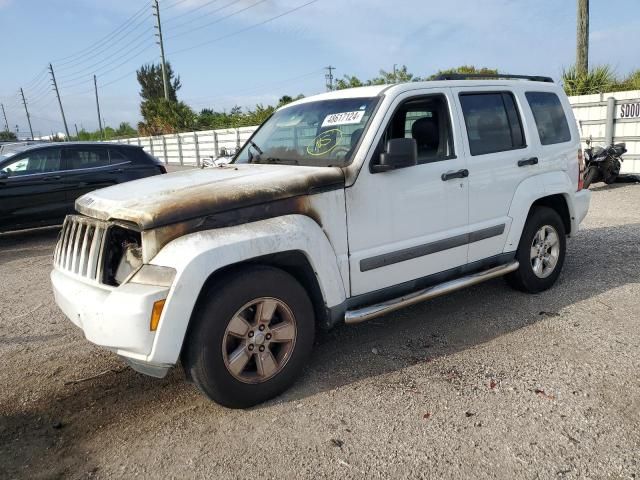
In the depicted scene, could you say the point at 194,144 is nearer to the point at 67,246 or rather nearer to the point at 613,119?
the point at 613,119

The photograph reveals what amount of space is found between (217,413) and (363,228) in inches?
60.0

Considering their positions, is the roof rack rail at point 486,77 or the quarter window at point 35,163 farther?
the quarter window at point 35,163

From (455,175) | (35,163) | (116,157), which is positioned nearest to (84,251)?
(455,175)

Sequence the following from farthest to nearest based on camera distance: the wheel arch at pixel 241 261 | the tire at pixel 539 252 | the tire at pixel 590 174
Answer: the tire at pixel 590 174 → the tire at pixel 539 252 → the wheel arch at pixel 241 261

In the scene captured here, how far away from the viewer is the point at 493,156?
424cm

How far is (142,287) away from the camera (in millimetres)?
2699

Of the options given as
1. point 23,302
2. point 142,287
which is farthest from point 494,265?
point 23,302

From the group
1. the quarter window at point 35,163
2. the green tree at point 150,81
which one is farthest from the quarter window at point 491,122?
the green tree at point 150,81

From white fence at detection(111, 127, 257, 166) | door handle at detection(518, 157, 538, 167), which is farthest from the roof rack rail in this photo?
white fence at detection(111, 127, 257, 166)

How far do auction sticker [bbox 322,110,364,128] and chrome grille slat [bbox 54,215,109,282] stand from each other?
1.80m

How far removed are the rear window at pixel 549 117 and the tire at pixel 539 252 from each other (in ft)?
2.31

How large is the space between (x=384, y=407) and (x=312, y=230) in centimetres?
117

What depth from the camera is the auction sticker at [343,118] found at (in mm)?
3715

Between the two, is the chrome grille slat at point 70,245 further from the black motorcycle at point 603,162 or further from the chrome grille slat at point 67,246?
the black motorcycle at point 603,162
